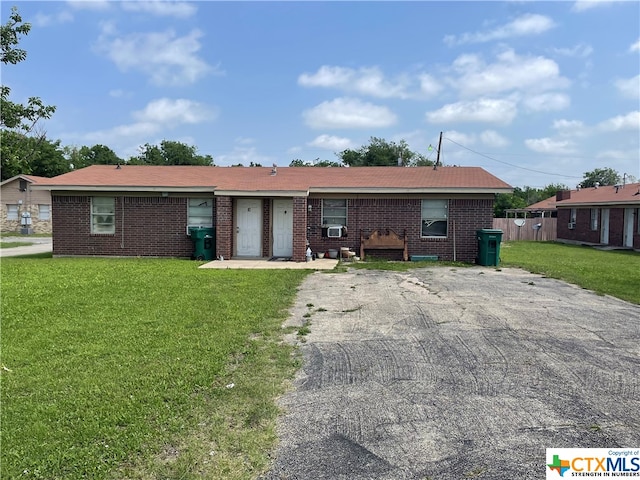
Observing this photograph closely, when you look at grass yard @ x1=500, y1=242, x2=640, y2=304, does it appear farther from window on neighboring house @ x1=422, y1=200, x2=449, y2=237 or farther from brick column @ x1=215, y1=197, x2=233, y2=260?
brick column @ x1=215, y1=197, x2=233, y2=260

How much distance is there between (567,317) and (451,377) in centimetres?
380

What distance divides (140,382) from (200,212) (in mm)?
A: 12220

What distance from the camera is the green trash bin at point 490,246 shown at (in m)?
14.8

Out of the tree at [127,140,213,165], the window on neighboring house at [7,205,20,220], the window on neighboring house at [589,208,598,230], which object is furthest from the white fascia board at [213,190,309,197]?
the tree at [127,140,213,165]

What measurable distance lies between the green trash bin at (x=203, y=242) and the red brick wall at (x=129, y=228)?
587 millimetres

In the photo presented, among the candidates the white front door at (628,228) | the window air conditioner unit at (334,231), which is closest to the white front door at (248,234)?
the window air conditioner unit at (334,231)

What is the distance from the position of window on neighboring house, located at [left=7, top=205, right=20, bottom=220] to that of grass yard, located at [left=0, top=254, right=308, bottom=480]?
111 ft

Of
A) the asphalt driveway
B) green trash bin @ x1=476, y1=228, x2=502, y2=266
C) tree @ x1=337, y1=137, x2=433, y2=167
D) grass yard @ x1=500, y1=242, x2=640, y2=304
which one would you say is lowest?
the asphalt driveway

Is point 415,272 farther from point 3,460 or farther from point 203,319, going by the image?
point 3,460

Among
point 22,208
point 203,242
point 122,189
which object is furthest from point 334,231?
point 22,208

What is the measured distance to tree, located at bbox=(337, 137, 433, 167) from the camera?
54469 mm

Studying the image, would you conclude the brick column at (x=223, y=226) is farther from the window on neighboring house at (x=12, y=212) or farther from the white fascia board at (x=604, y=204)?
the window on neighboring house at (x=12, y=212)

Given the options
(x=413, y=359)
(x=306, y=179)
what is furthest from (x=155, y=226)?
(x=413, y=359)

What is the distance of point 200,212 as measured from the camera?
1617 cm
